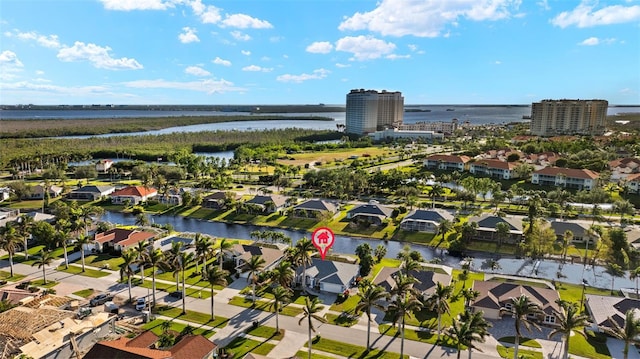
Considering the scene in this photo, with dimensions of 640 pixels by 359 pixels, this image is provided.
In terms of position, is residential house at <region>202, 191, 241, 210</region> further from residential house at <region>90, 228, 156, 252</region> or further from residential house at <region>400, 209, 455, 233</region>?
residential house at <region>400, 209, 455, 233</region>

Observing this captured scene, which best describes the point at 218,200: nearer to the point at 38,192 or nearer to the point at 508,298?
the point at 38,192

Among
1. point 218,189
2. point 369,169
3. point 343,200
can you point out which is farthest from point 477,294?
point 369,169

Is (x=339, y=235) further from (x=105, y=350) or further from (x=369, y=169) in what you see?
(x=369, y=169)

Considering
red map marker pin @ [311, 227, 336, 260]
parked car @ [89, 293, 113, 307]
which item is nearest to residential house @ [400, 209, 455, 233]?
red map marker pin @ [311, 227, 336, 260]

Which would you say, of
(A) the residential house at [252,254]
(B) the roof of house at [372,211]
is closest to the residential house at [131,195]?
(A) the residential house at [252,254]

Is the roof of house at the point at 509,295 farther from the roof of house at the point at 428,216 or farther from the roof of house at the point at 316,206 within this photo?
the roof of house at the point at 316,206
